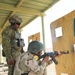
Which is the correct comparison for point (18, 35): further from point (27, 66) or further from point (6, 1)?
point (6, 1)

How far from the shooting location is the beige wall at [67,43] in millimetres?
2031

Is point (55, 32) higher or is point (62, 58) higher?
point (55, 32)

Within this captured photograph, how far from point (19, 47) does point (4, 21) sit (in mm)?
3699

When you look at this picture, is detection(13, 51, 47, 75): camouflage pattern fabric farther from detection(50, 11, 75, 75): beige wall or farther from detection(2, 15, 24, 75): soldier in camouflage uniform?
detection(2, 15, 24, 75): soldier in camouflage uniform

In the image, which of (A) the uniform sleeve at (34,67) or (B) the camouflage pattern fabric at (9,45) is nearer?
(A) the uniform sleeve at (34,67)

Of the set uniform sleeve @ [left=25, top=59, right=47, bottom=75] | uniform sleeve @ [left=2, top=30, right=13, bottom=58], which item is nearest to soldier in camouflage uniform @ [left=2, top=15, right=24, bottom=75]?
uniform sleeve @ [left=2, top=30, right=13, bottom=58]

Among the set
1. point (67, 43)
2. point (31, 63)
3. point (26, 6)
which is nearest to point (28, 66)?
point (31, 63)

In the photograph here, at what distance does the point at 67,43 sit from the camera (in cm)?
211

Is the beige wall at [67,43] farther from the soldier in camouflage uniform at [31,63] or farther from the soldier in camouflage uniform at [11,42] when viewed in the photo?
the soldier in camouflage uniform at [11,42]

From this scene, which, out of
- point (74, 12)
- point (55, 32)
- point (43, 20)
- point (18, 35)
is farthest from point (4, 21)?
point (74, 12)

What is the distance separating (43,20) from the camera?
15.7 feet

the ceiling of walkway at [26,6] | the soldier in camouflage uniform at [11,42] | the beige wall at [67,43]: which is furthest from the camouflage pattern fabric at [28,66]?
the ceiling of walkway at [26,6]

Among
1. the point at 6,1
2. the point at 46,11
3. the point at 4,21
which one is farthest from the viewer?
the point at 4,21

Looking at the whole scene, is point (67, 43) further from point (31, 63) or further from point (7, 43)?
point (7, 43)
